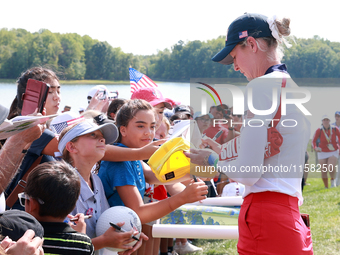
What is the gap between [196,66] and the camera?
1017 inches

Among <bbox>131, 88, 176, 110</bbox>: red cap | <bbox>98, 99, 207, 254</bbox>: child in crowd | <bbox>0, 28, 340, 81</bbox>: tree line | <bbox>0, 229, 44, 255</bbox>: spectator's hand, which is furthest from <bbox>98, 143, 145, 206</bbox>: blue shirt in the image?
<bbox>0, 28, 340, 81</bbox>: tree line

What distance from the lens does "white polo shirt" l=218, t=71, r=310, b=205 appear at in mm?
1779

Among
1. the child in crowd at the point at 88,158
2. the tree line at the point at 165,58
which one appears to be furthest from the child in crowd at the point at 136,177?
the tree line at the point at 165,58

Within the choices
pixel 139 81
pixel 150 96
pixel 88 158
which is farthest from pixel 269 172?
pixel 139 81

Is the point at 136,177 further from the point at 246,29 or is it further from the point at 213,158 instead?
the point at 246,29

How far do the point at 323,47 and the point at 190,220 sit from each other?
36277mm

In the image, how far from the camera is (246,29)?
1.99 meters

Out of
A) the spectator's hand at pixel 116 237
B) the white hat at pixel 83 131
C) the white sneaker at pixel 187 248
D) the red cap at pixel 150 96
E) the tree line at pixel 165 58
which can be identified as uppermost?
the tree line at pixel 165 58

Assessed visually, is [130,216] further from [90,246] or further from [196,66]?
[196,66]

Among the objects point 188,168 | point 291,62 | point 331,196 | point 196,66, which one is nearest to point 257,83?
point 188,168

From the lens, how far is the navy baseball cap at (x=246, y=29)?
6.47ft

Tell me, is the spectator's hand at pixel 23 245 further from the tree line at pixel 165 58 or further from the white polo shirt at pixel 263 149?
the tree line at pixel 165 58

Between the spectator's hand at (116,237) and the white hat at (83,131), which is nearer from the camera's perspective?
the spectator's hand at (116,237)

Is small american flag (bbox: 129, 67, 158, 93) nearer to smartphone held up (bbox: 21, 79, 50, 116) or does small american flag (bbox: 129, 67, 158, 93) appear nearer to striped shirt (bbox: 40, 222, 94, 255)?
smartphone held up (bbox: 21, 79, 50, 116)
